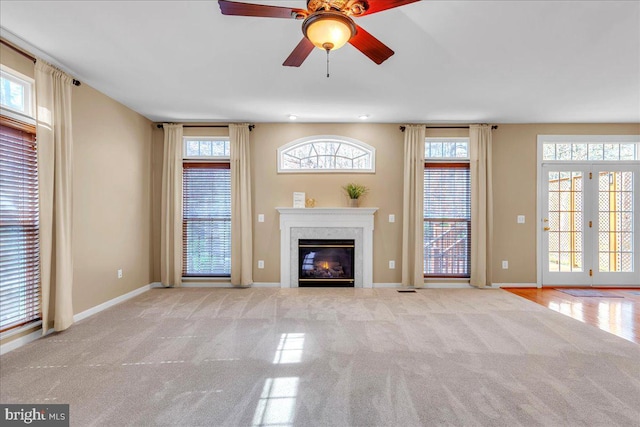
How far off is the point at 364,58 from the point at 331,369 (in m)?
2.84

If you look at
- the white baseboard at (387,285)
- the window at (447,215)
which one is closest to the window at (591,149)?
the window at (447,215)

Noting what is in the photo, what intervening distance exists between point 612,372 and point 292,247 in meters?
3.97

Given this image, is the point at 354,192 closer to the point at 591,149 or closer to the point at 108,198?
the point at 108,198

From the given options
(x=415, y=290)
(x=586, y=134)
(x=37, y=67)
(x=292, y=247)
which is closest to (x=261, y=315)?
(x=292, y=247)

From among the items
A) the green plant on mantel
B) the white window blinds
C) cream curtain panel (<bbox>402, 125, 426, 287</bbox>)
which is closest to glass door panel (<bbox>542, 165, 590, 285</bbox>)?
the white window blinds

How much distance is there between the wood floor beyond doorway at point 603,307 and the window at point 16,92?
20.6 ft

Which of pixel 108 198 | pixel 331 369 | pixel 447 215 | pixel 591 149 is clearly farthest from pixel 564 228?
pixel 108 198

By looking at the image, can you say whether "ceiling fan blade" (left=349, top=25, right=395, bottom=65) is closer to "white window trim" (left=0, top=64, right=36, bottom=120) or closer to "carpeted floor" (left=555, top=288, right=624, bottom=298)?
"white window trim" (left=0, top=64, right=36, bottom=120)

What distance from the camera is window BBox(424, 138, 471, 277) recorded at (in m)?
5.14

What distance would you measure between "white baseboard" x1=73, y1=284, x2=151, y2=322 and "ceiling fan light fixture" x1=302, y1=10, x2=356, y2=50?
3.93 meters

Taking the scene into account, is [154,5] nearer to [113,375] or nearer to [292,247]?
[113,375]

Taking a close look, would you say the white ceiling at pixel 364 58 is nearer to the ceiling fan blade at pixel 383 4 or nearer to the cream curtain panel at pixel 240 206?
the cream curtain panel at pixel 240 206

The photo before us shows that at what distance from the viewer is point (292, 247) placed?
16.9ft

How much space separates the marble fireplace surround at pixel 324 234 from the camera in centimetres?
512
